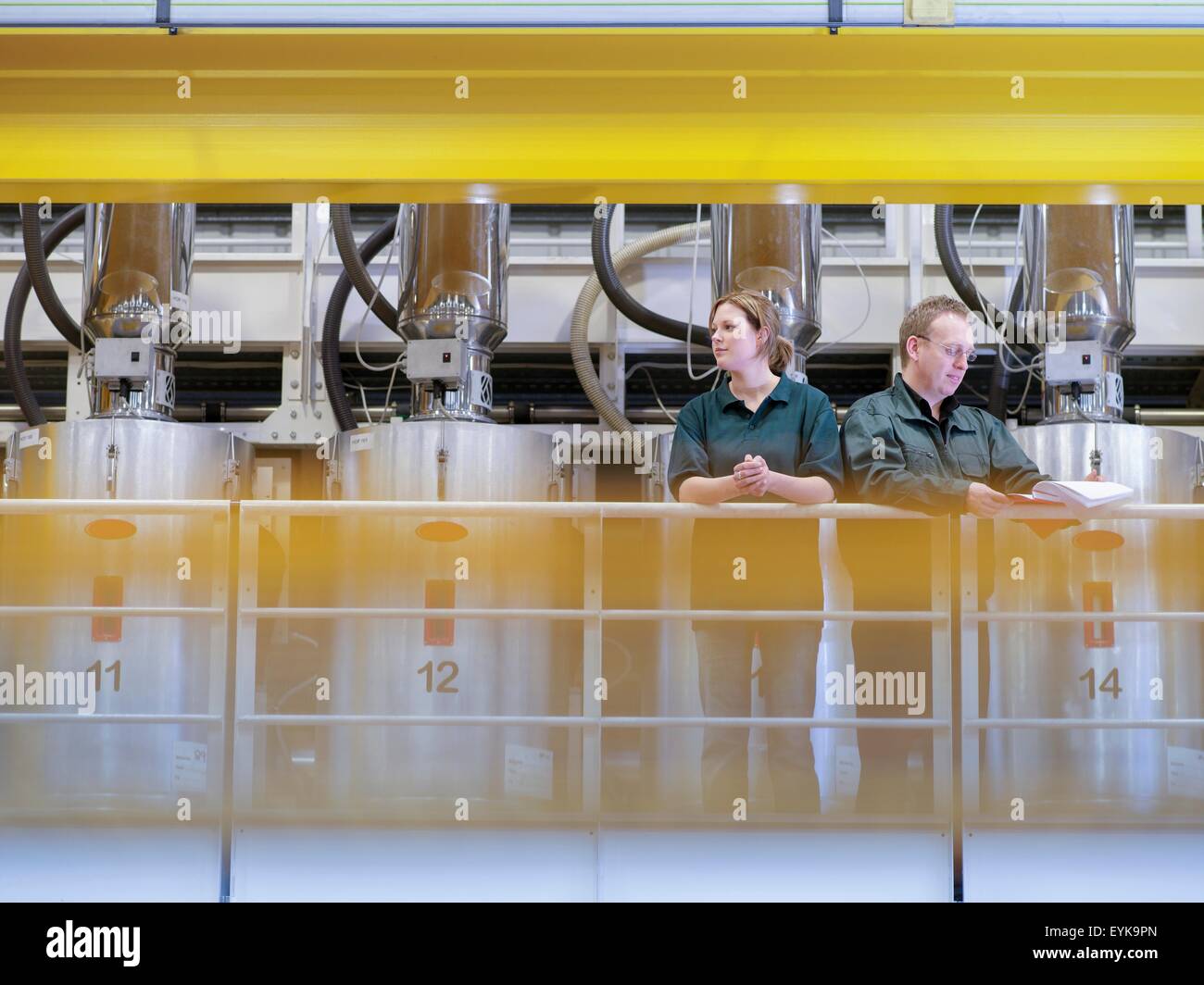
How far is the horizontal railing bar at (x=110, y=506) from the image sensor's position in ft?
8.82

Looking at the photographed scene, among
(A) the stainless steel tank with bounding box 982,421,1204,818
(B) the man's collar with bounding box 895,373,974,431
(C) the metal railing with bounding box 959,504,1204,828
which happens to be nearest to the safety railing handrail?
(C) the metal railing with bounding box 959,504,1204,828

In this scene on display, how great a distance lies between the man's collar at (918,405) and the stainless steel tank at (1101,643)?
39 cm

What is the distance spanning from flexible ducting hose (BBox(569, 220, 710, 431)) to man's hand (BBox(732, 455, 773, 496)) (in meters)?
2.00

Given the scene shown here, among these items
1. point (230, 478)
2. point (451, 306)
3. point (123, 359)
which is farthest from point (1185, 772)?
point (123, 359)

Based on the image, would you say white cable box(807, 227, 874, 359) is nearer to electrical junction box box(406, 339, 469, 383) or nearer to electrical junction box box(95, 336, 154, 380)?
electrical junction box box(406, 339, 469, 383)

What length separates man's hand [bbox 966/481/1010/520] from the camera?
9.52ft

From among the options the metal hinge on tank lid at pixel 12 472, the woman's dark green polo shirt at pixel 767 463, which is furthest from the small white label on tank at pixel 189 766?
the woman's dark green polo shirt at pixel 767 463

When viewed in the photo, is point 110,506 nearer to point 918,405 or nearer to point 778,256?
point 918,405

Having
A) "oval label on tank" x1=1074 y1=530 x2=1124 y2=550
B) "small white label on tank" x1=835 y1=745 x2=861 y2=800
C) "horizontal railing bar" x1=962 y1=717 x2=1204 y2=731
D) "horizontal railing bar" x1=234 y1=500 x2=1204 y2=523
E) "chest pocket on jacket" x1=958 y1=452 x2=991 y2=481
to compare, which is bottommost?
"small white label on tank" x1=835 y1=745 x2=861 y2=800

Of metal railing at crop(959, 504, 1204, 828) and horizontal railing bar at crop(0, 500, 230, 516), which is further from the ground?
horizontal railing bar at crop(0, 500, 230, 516)
